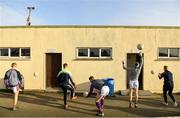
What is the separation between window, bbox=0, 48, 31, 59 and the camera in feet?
75.4

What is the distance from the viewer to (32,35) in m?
22.8

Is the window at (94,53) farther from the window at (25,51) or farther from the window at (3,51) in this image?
the window at (3,51)

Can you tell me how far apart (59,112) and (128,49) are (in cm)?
849

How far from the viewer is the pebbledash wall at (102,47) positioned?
22.6 meters

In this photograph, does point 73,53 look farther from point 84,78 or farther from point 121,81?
point 121,81

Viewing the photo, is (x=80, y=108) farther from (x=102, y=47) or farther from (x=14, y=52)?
(x=14, y=52)

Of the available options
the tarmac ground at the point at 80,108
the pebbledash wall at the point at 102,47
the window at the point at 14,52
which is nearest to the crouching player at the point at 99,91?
the tarmac ground at the point at 80,108

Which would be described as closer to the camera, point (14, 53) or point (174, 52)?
point (174, 52)

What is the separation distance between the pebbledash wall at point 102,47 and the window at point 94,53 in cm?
9

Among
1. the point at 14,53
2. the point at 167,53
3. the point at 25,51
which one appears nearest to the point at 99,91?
the point at 167,53

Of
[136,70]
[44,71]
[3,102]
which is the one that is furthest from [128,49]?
[3,102]

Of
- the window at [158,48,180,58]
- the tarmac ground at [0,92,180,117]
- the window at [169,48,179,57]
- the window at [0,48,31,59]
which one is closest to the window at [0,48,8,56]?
the window at [0,48,31,59]

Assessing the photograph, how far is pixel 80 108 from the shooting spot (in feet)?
52.6

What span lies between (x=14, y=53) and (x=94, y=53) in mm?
4360
